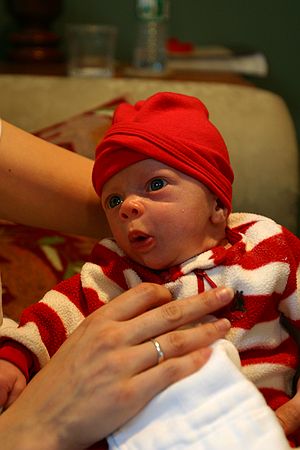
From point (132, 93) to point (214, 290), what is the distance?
3.62 ft

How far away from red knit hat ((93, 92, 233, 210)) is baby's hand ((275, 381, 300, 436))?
314 millimetres

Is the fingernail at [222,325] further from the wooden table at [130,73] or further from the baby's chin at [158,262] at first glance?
the wooden table at [130,73]

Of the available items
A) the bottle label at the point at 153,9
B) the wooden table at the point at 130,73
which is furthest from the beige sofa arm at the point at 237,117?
the bottle label at the point at 153,9

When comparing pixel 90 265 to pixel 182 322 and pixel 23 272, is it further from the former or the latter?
pixel 23 272

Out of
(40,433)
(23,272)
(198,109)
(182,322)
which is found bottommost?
(23,272)

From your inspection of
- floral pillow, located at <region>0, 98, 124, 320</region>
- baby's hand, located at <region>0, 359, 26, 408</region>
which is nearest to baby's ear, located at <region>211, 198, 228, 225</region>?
baby's hand, located at <region>0, 359, 26, 408</region>

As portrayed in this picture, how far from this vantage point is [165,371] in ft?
2.95

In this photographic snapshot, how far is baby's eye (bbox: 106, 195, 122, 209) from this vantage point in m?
1.11

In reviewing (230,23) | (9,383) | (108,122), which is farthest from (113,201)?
(230,23)

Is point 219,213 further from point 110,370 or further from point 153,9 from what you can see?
point 153,9

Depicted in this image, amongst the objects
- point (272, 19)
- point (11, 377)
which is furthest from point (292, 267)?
point (272, 19)

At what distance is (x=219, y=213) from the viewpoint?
1108 mm

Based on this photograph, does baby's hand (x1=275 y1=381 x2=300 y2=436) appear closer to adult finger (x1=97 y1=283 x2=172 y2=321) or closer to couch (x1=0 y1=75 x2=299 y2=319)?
adult finger (x1=97 y1=283 x2=172 y2=321)

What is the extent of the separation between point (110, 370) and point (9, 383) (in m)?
0.18
